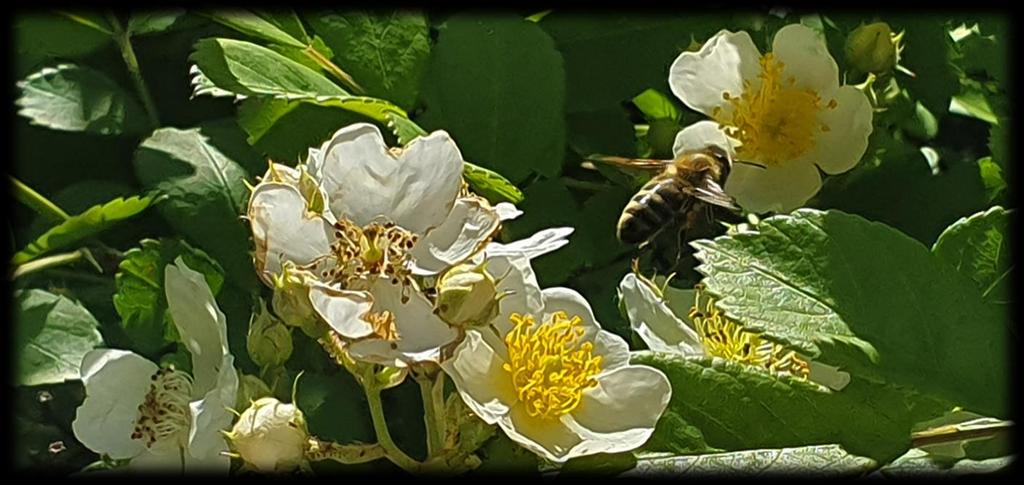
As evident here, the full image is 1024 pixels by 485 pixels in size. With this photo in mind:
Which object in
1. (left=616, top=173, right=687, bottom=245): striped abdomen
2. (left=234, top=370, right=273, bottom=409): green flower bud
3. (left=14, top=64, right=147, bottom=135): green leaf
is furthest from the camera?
(left=14, top=64, right=147, bottom=135): green leaf

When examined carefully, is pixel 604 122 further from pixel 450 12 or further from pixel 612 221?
pixel 450 12

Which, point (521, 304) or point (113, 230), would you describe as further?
point (113, 230)

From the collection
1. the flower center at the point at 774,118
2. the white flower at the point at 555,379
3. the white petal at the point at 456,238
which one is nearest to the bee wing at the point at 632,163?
the flower center at the point at 774,118

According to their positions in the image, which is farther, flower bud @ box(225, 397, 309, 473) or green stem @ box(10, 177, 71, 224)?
green stem @ box(10, 177, 71, 224)

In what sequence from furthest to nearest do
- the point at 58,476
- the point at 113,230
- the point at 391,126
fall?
the point at 113,230 < the point at 58,476 < the point at 391,126

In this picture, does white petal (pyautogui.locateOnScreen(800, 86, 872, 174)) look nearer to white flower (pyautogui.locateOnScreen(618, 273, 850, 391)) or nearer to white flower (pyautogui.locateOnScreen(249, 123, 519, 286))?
white flower (pyautogui.locateOnScreen(618, 273, 850, 391))

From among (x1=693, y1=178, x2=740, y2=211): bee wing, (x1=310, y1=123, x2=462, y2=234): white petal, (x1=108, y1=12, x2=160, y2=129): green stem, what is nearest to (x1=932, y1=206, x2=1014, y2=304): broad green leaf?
(x1=693, y1=178, x2=740, y2=211): bee wing

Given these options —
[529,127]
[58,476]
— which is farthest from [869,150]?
[58,476]

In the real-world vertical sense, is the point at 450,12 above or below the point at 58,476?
above
